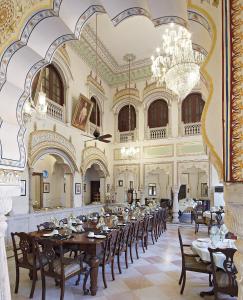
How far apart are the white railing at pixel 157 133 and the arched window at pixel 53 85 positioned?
204 inches

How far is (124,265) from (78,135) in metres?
6.51

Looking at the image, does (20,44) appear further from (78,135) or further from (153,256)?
(78,135)

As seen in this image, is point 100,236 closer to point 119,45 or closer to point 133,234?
point 133,234

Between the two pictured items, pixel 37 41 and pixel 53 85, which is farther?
pixel 53 85

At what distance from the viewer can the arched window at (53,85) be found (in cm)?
972

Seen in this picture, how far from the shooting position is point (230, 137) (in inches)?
62.5

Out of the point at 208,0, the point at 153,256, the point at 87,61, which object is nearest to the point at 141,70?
the point at 87,61

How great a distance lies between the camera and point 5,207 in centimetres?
272

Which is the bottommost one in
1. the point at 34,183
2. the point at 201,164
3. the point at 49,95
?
the point at 34,183

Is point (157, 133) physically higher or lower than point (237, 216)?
higher

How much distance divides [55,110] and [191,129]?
6567 mm

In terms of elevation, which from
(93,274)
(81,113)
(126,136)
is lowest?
(93,274)

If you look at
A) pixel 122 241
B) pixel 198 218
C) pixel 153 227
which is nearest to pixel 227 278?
pixel 122 241

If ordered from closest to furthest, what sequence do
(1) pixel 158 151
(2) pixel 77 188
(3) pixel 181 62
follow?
1. (3) pixel 181 62
2. (2) pixel 77 188
3. (1) pixel 158 151
